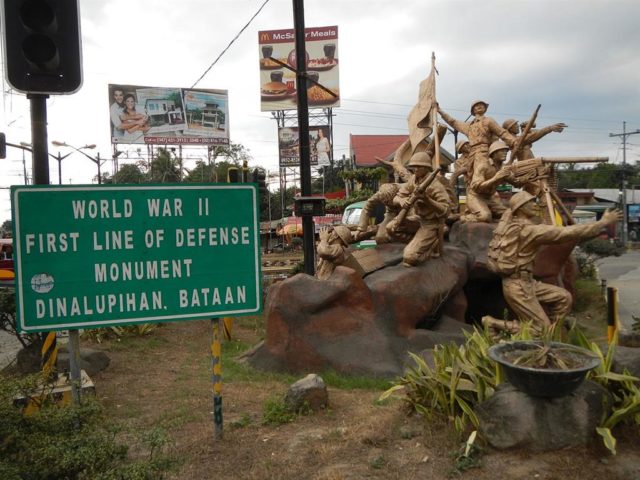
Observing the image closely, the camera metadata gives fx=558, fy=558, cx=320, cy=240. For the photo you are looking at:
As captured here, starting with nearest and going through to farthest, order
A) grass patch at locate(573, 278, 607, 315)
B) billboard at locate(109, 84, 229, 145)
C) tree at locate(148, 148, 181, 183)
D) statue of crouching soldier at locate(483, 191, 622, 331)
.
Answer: statue of crouching soldier at locate(483, 191, 622, 331)
grass patch at locate(573, 278, 607, 315)
billboard at locate(109, 84, 229, 145)
tree at locate(148, 148, 181, 183)

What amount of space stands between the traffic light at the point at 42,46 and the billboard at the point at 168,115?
31466 mm

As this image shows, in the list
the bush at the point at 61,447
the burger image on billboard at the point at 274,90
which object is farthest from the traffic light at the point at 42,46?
the burger image on billboard at the point at 274,90

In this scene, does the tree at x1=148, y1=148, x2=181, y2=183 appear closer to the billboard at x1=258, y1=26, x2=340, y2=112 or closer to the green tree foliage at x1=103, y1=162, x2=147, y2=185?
the green tree foliage at x1=103, y1=162, x2=147, y2=185

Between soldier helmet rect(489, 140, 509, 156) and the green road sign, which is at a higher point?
soldier helmet rect(489, 140, 509, 156)

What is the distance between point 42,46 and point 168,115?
32285 mm

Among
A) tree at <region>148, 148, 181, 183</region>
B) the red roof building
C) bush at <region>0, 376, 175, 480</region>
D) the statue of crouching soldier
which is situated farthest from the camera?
the red roof building

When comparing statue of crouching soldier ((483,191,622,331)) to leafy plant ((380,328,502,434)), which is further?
statue of crouching soldier ((483,191,622,331))

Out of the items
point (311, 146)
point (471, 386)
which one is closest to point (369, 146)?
point (311, 146)

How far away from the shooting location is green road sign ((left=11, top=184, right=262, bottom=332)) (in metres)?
3.94

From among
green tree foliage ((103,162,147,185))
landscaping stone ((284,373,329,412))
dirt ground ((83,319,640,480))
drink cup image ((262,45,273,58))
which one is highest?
drink cup image ((262,45,273,58))

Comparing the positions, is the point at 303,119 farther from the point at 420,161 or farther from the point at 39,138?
the point at 39,138

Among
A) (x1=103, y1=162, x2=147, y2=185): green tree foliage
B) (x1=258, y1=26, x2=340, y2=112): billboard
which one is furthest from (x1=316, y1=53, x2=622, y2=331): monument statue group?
(x1=103, y1=162, x2=147, y2=185): green tree foliage

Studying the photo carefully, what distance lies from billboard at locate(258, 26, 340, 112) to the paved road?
56.7 ft

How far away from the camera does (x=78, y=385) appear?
12.8ft
